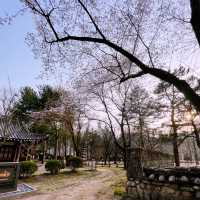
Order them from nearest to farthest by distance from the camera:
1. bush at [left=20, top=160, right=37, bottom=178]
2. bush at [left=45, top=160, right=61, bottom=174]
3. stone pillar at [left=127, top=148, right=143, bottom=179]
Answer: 1. stone pillar at [left=127, top=148, right=143, bottom=179]
2. bush at [left=20, top=160, right=37, bottom=178]
3. bush at [left=45, top=160, right=61, bottom=174]

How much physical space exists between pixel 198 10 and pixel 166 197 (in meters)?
5.83

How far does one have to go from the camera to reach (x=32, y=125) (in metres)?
31.1

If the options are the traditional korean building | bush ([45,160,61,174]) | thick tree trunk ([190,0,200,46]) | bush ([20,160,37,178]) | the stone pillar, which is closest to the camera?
thick tree trunk ([190,0,200,46])

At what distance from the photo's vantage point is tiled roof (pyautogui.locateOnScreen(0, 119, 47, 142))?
18844 millimetres

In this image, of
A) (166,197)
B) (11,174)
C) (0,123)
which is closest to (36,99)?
(0,123)

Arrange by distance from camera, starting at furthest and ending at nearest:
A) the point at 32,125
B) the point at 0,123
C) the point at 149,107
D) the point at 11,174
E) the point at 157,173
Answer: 1. the point at 32,125
2. the point at 149,107
3. the point at 0,123
4. the point at 11,174
5. the point at 157,173

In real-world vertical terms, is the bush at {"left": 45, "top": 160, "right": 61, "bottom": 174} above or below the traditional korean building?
below

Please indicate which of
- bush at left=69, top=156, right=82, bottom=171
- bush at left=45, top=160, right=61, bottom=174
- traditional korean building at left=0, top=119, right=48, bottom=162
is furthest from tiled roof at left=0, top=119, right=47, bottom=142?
bush at left=69, top=156, right=82, bottom=171

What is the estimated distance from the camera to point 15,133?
19906 mm

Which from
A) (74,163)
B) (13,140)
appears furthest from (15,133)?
(74,163)

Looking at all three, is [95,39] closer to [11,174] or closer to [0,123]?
[11,174]

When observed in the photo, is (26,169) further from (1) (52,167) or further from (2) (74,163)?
(2) (74,163)

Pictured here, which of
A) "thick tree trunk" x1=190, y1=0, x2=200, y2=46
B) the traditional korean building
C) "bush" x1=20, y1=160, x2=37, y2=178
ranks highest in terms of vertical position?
"thick tree trunk" x1=190, y1=0, x2=200, y2=46

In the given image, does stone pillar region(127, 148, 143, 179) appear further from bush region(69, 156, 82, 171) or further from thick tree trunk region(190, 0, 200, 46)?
bush region(69, 156, 82, 171)
